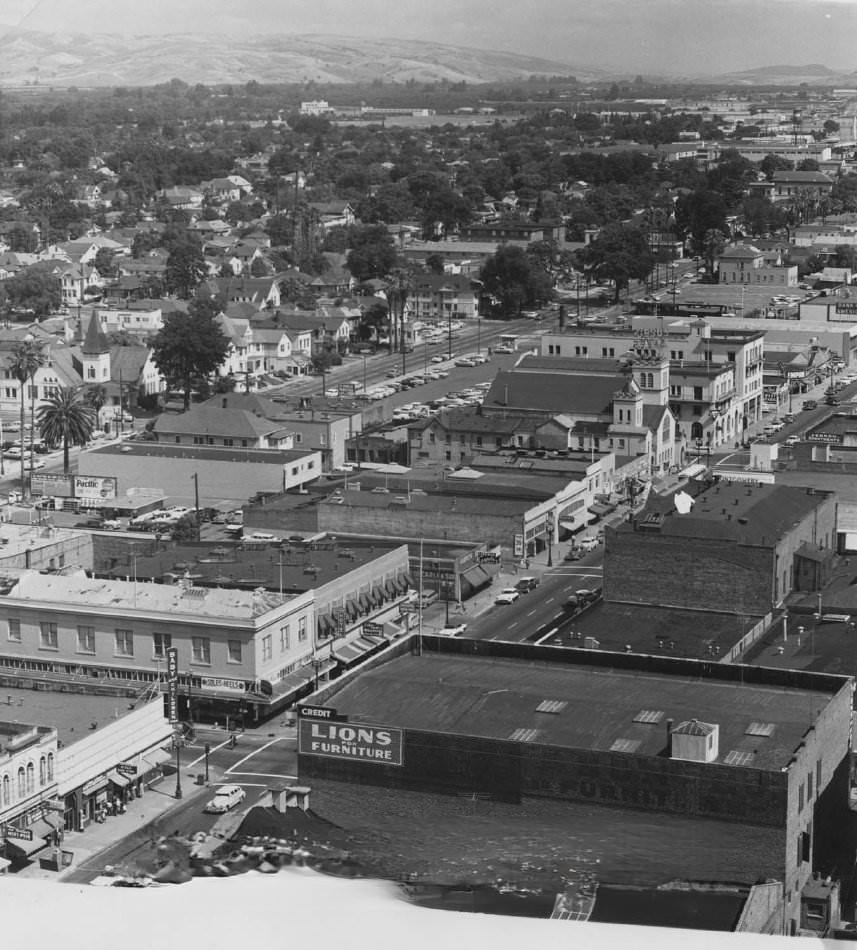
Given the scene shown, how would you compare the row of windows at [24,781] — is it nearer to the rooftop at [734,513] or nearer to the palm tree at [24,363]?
the rooftop at [734,513]

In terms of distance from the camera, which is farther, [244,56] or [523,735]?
[523,735]

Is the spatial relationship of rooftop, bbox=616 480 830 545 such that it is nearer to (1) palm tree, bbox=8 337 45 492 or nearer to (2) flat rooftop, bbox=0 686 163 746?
(2) flat rooftop, bbox=0 686 163 746

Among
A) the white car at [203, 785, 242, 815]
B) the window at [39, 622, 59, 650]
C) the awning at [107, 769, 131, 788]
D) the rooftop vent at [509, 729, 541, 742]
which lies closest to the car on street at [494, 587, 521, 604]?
the window at [39, 622, 59, 650]

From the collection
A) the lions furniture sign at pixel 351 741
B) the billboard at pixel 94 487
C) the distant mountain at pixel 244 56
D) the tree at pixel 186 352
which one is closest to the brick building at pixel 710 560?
the billboard at pixel 94 487

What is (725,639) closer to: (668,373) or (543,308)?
(668,373)

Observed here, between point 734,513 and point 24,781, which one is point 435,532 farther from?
point 24,781

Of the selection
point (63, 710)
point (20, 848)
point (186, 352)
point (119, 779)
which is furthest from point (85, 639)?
point (186, 352)
